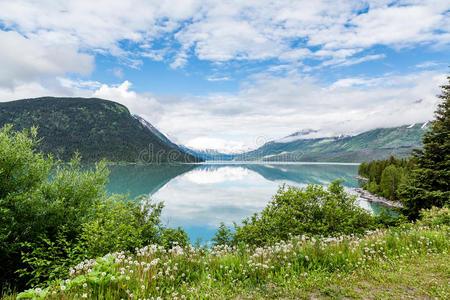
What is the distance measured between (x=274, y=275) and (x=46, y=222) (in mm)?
10116

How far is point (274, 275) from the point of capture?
6887mm

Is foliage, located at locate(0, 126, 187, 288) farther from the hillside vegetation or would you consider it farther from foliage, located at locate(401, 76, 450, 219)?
foliage, located at locate(401, 76, 450, 219)

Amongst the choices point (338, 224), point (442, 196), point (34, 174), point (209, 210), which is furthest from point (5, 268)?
point (209, 210)

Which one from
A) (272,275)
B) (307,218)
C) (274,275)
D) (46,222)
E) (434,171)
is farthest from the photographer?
(434,171)

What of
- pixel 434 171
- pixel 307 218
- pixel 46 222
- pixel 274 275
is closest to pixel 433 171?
pixel 434 171

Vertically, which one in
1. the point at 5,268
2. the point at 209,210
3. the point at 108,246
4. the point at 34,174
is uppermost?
the point at 34,174

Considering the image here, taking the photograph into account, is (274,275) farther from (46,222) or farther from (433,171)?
(433,171)

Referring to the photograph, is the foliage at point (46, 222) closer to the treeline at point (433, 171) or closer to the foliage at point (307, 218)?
the foliage at point (307, 218)

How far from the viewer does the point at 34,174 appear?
11766 mm

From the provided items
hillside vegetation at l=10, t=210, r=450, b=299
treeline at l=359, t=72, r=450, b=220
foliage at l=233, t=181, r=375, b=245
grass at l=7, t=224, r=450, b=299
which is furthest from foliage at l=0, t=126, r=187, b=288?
treeline at l=359, t=72, r=450, b=220

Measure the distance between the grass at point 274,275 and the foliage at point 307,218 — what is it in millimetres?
5362

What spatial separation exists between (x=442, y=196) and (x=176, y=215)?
130 feet

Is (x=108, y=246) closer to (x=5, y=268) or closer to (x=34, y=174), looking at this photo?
(x=5, y=268)

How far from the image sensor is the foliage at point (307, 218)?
1403cm
